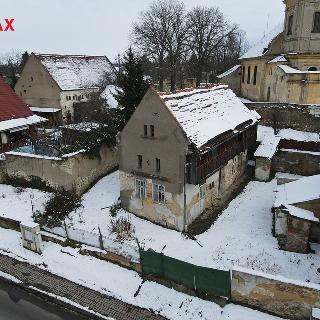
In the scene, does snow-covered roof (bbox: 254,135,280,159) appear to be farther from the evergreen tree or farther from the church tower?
the church tower

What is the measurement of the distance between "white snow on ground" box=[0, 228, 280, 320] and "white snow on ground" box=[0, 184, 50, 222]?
1791mm

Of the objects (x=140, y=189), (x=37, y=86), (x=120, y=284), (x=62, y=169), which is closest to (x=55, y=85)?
(x=37, y=86)

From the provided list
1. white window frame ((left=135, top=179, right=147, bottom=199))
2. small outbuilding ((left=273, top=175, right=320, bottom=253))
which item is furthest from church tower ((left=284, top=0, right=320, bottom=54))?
white window frame ((left=135, top=179, right=147, bottom=199))

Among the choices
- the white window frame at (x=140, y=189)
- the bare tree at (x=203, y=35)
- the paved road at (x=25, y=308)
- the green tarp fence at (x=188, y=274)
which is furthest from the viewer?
the bare tree at (x=203, y=35)

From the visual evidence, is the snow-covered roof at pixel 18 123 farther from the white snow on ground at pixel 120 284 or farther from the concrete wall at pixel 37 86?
the white snow on ground at pixel 120 284

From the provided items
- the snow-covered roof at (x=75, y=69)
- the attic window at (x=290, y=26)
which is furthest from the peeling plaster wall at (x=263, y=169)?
Answer: the snow-covered roof at (x=75, y=69)

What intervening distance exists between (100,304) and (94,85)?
32.8 meters

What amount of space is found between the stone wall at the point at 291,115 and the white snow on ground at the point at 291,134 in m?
0.63

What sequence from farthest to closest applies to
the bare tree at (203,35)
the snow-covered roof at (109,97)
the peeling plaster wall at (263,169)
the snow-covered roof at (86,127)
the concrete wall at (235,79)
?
the bare tree at (203,35)
the concrete wall at (235,79)
the snow-covered roof at (109,97)
the snow-covered roof at (86,127)
the peeling plaster wall at (263,169)

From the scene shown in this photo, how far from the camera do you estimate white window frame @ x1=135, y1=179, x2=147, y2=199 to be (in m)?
19.9

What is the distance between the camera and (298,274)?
49.6 feet

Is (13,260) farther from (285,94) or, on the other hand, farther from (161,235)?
(285,94)

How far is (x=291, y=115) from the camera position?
31.6m

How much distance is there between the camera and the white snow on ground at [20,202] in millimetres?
20659
